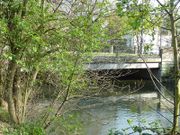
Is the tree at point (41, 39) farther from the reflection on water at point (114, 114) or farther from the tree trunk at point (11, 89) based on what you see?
the reflection on water at point (114, 114)

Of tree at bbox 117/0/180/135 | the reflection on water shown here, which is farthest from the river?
tree at bbox 117/0/180/135

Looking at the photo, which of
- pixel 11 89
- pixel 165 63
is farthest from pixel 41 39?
pixel 165 63

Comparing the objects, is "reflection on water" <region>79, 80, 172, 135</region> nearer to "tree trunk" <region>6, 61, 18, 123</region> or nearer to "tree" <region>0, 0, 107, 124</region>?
"tree" <region>0, 0, 107, 124</region>

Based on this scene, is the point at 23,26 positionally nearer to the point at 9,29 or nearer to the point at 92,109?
the point at 9,29

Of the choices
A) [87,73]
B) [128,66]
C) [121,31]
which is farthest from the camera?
[128,66]

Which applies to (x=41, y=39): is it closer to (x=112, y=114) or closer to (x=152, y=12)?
(x=152, y=12)

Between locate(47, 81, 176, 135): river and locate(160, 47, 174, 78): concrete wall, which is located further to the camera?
locate(160, 47, 174, 78): concrete wall

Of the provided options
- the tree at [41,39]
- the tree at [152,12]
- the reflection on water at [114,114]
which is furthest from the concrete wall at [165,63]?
the tree at [152,12]

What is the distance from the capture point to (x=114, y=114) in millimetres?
16875

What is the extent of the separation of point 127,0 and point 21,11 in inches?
93.0

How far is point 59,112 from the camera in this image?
910cm

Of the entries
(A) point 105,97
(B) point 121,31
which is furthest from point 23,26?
(A) point 105,97

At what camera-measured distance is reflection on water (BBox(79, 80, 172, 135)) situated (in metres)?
13.0

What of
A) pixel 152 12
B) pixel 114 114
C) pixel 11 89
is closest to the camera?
pixel 152 12
